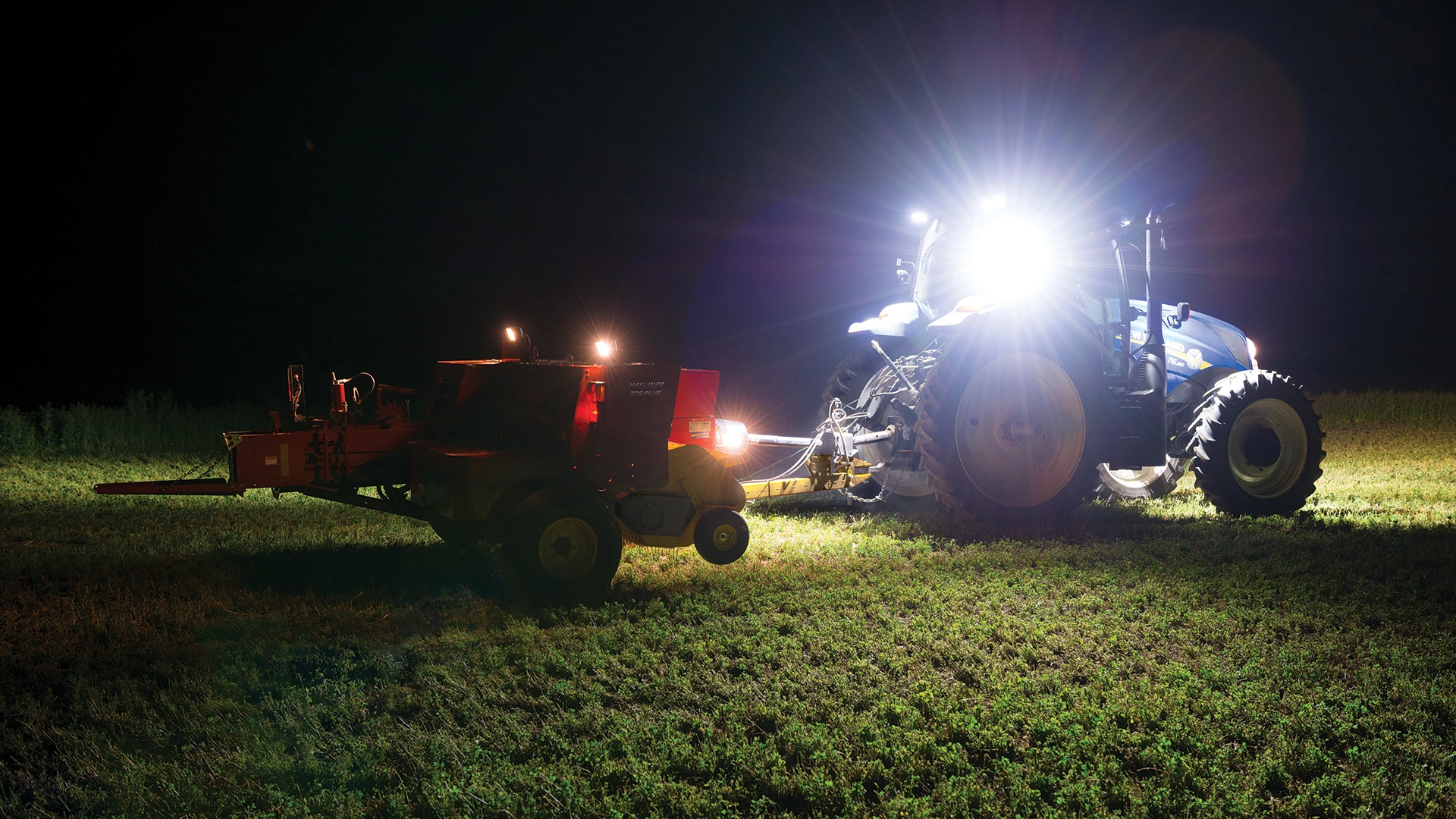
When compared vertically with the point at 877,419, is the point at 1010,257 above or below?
above

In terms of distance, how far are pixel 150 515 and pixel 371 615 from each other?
4.69 m

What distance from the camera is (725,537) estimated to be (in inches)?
252

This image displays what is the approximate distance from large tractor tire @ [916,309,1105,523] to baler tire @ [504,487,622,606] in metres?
2.96

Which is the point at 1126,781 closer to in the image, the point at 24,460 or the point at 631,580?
the point at 631,580

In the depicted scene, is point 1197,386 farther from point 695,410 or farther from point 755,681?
point 755,681

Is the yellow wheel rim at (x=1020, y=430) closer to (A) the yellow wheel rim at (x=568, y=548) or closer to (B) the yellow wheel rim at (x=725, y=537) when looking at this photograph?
(B) the yellow wheel rim at (x=725, y=537)

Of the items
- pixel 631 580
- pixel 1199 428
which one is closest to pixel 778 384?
pixel 1199 428

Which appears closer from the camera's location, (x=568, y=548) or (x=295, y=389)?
(x=568, y=548)

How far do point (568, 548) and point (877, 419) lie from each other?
3.99 metres

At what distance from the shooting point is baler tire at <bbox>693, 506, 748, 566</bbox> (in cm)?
637

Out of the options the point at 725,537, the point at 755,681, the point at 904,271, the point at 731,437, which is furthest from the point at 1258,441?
the point at 755,681

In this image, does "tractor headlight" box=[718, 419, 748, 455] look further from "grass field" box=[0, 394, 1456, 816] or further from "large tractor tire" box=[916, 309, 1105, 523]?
"large tractor tire" box=[916, 309, 1105, 523]

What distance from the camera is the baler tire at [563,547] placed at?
5.57 meters

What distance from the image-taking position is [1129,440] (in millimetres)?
7875
